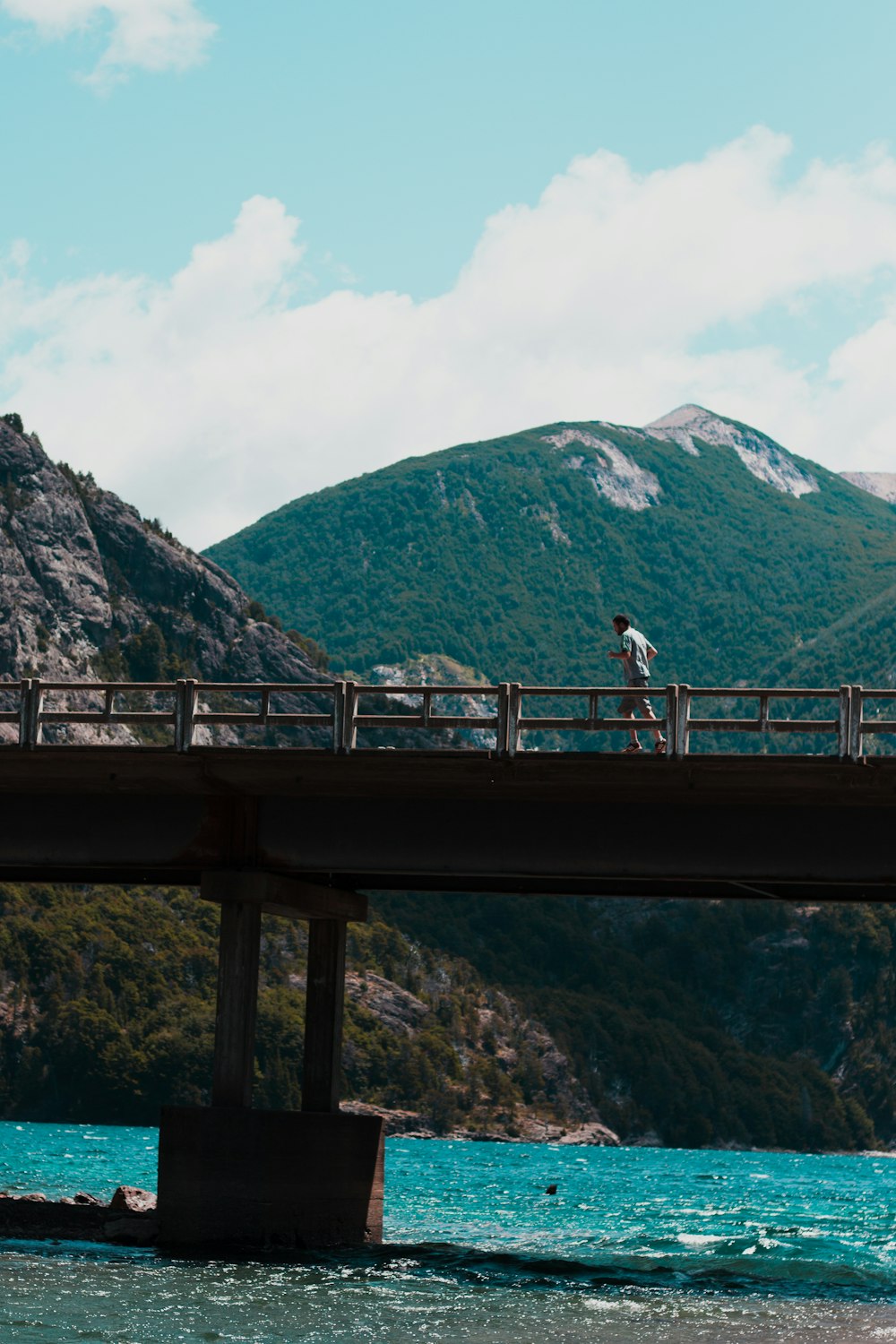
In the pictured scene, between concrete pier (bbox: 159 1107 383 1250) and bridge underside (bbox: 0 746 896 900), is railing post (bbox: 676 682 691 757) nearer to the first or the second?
bridge underside (bbox: 0 746 896 900)

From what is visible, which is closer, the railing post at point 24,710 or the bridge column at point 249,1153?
the bridge column at point 249,1153

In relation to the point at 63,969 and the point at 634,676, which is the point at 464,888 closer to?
the point at 634,676

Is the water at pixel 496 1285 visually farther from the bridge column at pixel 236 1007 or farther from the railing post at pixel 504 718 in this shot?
the railing post at pixel 504 718

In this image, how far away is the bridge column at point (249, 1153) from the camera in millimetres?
34625

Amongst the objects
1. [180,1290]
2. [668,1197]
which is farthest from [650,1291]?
[668,1197]

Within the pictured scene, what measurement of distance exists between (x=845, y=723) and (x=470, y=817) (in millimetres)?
7707

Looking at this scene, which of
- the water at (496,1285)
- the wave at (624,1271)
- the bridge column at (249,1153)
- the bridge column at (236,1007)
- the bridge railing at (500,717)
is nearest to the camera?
the water at (496,1285)

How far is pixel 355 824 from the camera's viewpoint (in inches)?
1412

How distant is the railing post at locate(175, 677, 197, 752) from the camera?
34.2 m

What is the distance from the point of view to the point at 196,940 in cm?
19400

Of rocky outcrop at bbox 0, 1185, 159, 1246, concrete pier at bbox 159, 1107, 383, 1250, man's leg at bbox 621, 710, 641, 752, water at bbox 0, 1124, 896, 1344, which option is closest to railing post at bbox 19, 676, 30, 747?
concrete pier at bbox 159, 1107, 383, 1250

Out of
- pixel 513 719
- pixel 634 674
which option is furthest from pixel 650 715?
pixel 513 719

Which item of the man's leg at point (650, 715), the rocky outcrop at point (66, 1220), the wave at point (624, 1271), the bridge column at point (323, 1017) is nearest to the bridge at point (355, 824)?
the man's leg at point (650, 715)

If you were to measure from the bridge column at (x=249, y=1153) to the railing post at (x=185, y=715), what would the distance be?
3269 millimetres
